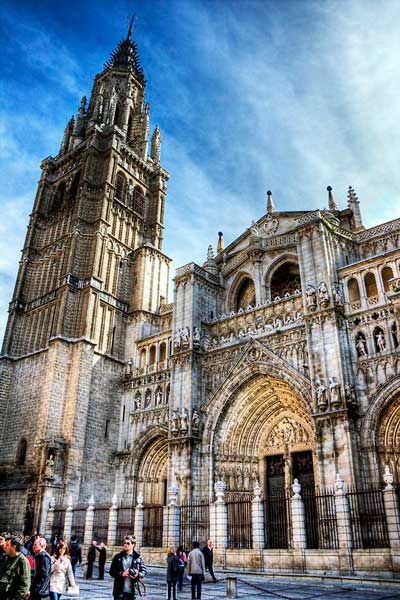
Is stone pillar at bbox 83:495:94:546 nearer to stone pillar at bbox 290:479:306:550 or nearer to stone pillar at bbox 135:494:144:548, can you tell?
stone pillar at bbox 135:494:144:548

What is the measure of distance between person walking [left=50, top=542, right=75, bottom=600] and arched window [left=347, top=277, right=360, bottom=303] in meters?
16.9

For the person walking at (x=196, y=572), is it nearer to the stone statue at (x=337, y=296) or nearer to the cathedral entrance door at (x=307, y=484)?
the cathedral entrance door at (x=307, y=484)

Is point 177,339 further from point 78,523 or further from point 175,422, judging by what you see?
point 78,523

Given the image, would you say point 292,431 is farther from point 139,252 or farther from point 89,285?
point 139,252

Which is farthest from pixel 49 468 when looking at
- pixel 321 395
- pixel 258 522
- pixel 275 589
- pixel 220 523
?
pixel 275 589

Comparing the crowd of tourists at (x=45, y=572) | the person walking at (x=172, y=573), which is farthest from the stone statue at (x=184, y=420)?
the crowd of tourists at (x=45, y=572)

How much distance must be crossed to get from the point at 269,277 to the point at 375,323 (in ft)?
27.0

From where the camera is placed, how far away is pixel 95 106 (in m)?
42.4

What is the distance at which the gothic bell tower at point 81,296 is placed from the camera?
2614cm

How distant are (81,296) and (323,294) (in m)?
16.0

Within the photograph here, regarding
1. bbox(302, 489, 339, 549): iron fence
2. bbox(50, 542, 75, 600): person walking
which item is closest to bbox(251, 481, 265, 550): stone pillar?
bbox(302, 489, 339, 549): iron fence

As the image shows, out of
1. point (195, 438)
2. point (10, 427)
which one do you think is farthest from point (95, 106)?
point (195, 438)

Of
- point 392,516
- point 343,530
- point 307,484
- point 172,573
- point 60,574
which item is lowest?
point 172,573

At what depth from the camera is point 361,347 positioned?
→ 773 inches
